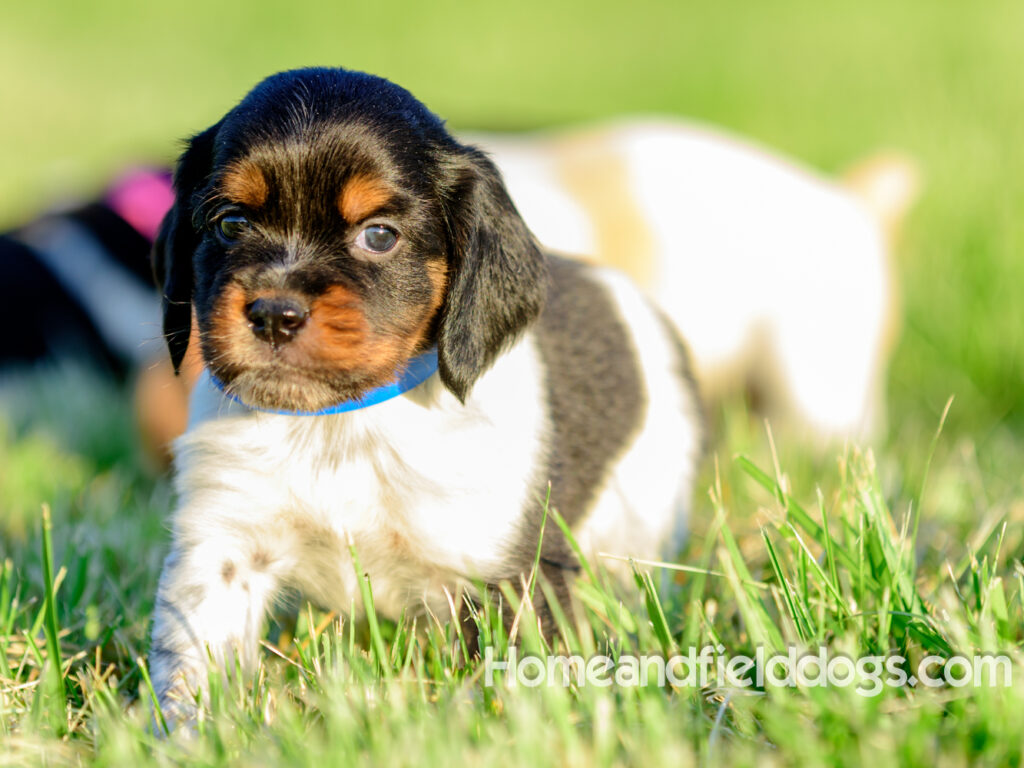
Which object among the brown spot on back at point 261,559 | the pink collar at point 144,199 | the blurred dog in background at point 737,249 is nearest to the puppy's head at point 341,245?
the brown spot on back at point 261,559

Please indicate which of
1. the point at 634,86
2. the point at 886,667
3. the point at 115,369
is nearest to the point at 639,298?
the point at 886,667

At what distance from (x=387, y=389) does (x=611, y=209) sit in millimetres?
3392

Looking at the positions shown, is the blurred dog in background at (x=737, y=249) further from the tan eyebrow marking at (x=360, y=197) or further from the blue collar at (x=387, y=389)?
the tan eyebrow marking at (x=360, y=197)

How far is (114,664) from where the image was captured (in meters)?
3.02

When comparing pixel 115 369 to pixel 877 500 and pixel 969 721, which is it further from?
pixel 969 721

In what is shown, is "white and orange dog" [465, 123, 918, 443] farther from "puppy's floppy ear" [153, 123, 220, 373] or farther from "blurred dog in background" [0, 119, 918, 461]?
"puppy's floppy ear" [153, 123, 220, 373]

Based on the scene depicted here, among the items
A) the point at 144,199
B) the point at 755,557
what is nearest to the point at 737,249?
the point at 755,557

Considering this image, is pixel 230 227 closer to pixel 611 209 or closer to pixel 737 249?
pixel 611 209

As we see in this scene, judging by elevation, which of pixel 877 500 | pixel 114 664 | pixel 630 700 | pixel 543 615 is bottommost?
pixel 114 664

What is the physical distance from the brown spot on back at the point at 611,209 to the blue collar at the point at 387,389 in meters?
2.88

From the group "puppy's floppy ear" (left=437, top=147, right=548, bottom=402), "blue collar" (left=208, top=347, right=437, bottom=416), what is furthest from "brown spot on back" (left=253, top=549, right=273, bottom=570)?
"puppy's floppy ear" (left=437, top=147, right=548, bottom=402)

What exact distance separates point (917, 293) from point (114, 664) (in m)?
5.55

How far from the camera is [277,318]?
2.48 meters

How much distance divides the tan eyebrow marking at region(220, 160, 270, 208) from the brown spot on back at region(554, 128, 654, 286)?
3.22 metres
